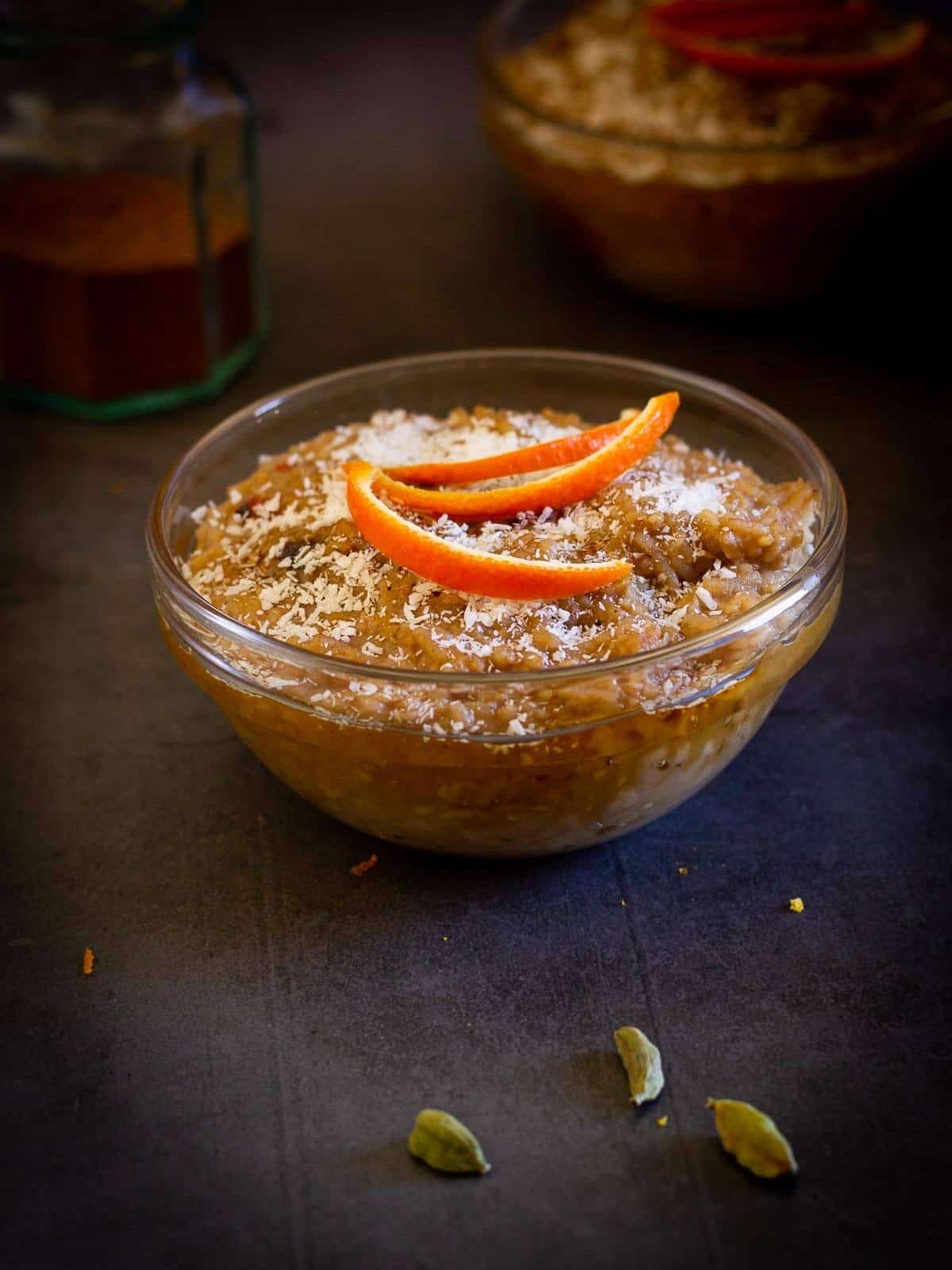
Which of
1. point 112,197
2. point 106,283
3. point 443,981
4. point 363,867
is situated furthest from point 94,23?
point 443,981

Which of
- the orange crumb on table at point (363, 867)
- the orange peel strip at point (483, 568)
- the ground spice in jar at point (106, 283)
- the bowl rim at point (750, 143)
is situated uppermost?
the bowl rim at point (750, 143)

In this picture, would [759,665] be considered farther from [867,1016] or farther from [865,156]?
[865,156]

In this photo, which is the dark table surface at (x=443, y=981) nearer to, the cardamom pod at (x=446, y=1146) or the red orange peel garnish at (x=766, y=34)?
the cardamom pod at (x=446, y=1146)

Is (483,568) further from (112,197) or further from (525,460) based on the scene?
(112,197)

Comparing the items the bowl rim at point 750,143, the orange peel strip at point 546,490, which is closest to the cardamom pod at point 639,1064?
the orange peel strip at point 546,490

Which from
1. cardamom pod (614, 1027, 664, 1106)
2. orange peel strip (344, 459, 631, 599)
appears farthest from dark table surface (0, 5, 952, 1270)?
orange peel strip (344, 459, 631, 599)

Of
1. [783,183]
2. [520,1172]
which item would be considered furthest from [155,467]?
[520,1172]
